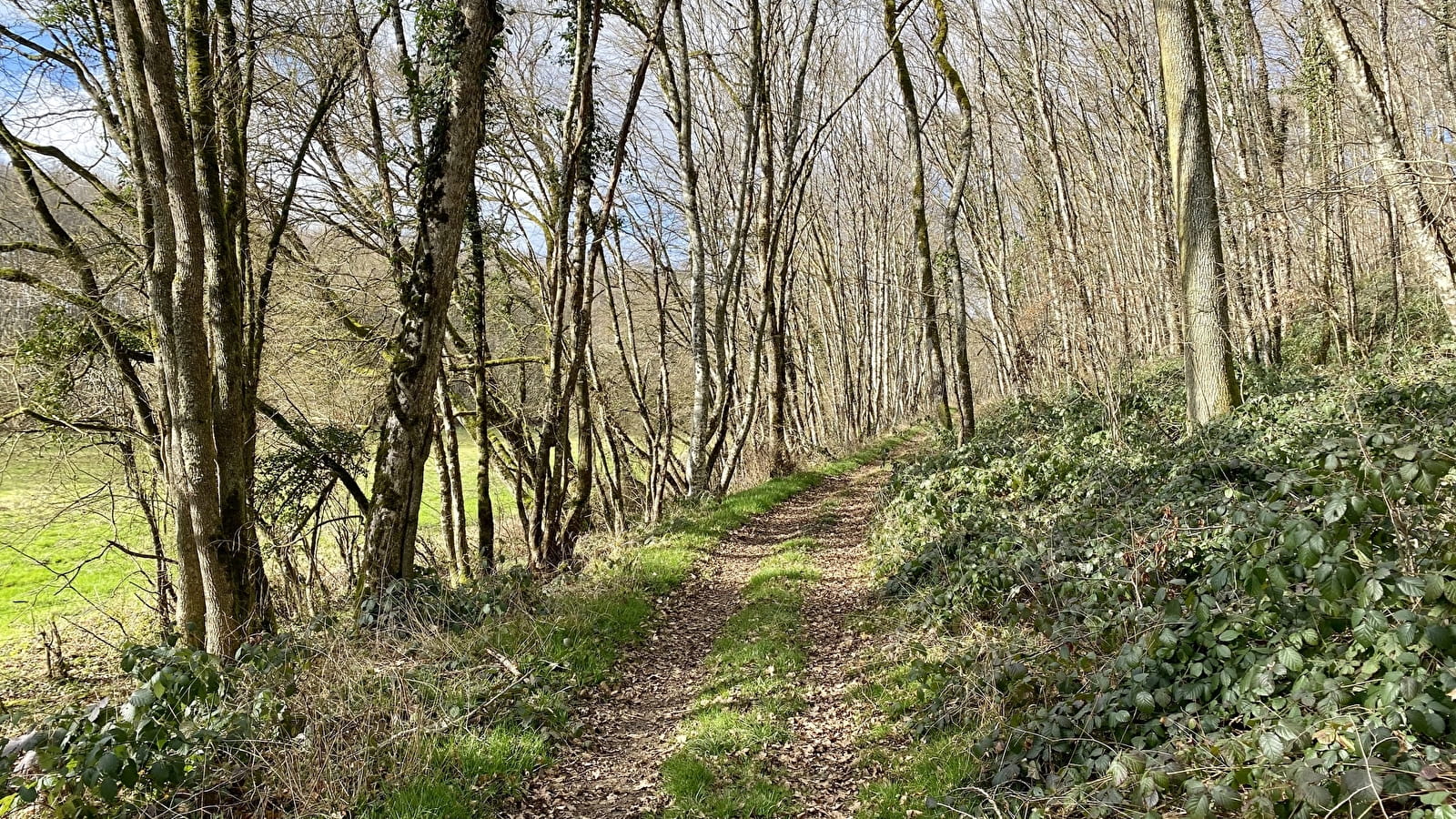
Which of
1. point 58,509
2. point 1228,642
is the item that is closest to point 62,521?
point 58,509

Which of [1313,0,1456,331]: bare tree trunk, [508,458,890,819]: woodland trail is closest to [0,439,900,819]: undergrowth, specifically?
[508,458,890,819]: woodland trail

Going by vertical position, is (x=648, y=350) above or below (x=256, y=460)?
above

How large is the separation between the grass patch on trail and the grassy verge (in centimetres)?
6

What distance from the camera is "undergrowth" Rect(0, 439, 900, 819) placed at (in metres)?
3.13

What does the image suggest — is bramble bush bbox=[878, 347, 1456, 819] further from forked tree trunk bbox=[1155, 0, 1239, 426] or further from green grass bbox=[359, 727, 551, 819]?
green grass bbox=[359, 727, 551, 819]

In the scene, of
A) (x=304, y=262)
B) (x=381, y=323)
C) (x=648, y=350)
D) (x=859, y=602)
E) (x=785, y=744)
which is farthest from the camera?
(x=648, y=350)

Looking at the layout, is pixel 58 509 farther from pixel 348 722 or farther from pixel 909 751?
pixel 909 751

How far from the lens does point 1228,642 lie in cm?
297

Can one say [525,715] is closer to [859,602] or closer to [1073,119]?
[859,602]

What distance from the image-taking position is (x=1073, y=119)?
20.4m

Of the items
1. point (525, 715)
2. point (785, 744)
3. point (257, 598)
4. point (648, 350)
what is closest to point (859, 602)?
point (785, 744)

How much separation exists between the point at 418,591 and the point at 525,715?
78.4 inches

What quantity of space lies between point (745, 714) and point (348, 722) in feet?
7.69

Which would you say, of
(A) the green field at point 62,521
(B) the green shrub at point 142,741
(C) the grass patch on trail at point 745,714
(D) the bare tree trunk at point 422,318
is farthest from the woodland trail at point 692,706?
(A) the green field at point 62,521
